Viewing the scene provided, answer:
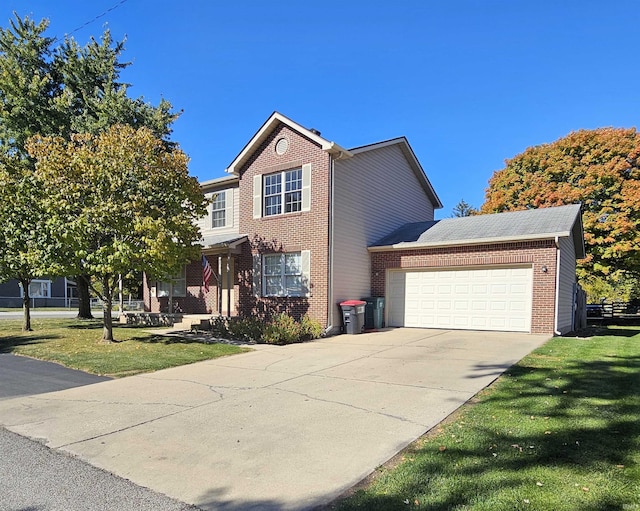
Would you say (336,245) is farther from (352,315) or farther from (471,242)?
(471,242)

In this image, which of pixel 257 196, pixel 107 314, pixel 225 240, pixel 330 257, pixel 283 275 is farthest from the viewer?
pixel 225 240

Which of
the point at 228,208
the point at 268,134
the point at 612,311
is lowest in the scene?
the point at 612,311

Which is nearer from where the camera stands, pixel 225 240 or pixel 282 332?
pixel 282 332

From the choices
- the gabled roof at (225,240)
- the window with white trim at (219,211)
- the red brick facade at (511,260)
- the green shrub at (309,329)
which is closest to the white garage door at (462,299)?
the red brick facade at (511,260)

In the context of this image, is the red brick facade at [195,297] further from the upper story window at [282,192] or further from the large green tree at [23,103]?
the large green tree at [23,103]

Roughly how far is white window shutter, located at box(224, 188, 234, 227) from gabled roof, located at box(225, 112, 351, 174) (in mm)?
1430

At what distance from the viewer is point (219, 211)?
18391 millimetres

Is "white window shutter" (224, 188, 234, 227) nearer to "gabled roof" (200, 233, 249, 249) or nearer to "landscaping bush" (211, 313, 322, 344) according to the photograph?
"gabled roof" (200, 233, 249, 249)

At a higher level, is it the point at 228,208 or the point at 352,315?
the point at 228,208

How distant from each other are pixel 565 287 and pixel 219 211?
44.5ft

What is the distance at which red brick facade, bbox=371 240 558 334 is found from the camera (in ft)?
42.2

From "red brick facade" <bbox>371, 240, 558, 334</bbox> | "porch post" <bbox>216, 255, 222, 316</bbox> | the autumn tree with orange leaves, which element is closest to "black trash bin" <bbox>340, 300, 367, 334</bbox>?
"red brick facade" <bbox>371, 240, 558, 334</bbox>

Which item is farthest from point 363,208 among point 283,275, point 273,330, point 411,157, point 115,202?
point 115,202

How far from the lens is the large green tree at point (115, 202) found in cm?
1094
